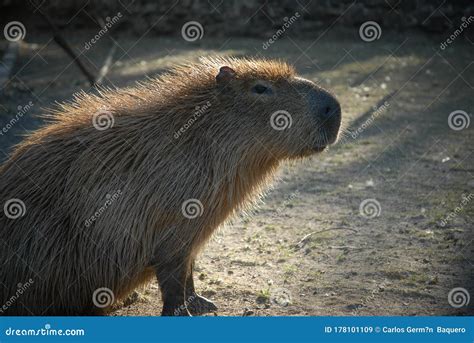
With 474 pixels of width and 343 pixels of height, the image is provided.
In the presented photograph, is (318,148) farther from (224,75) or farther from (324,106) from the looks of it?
(224,75)

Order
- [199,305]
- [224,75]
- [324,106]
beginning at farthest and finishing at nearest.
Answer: [199,305], [324,106], [224,75]

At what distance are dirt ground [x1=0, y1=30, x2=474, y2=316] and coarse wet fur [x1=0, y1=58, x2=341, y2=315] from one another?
61cm

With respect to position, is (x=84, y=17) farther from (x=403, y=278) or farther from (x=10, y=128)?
(x=403, y=278)

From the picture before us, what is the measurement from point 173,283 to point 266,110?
1276 mm

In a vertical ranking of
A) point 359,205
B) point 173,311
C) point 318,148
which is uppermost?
point 359,205

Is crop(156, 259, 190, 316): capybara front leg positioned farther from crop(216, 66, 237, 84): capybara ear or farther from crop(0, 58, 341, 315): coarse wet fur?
crop(216, 66, 237, 84): capybara ear

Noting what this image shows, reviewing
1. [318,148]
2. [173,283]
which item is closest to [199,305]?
[173,283]

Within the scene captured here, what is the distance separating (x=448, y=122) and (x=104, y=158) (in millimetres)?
5618

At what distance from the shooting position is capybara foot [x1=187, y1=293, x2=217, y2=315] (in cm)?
472

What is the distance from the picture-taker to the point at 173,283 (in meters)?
4.32

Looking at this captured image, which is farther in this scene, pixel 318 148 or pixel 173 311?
pixel 318 148

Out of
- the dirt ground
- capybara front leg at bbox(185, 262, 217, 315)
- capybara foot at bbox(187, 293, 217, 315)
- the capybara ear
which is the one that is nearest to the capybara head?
the capybara ear

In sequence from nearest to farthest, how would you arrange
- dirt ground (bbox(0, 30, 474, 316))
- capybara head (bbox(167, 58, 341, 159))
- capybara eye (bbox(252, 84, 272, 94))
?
capybara head (bbox(167, 58, 341, 159))
capybara eye (bbox(252, 84, 272, 94))
dirt ground (bbox(0, 30, 474, 316))

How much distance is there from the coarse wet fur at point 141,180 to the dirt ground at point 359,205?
61 centimetres
